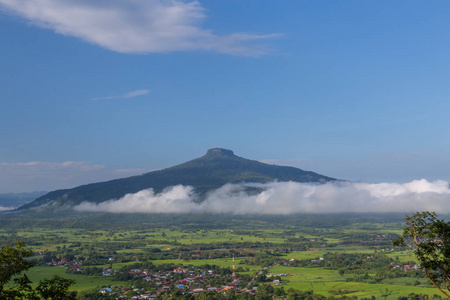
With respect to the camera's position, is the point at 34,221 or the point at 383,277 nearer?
the point at 383,277

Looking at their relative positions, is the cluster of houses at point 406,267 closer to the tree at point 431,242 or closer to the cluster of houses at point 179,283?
the cluster of houses at point 179,283

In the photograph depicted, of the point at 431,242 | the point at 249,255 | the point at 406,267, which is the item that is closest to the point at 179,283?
the point at 249,255

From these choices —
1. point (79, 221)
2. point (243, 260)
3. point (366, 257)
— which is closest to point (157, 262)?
point (243, 260)

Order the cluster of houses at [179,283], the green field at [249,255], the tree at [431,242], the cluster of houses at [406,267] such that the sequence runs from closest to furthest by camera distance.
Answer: the tree at [431,242]
the cluster of houses at [179,283]
the green field at [249,255]
the cluster of houses at [406,267]

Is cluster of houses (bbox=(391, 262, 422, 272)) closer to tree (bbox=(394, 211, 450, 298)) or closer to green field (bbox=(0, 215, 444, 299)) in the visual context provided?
green field (bbox=(0, 215, 444, 299))

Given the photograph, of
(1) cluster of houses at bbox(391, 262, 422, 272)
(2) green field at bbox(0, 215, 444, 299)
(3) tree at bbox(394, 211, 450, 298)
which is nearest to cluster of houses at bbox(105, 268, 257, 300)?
(2) green field at bbox(0, 215, 444, 299)

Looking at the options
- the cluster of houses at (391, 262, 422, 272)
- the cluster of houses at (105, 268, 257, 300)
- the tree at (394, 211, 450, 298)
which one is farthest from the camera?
the cluster of houses at (391, 262, 422, 272)

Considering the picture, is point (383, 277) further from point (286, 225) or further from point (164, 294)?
point (286, 225)

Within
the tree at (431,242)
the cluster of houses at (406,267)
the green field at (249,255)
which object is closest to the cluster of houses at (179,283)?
the green field at (249,255)
